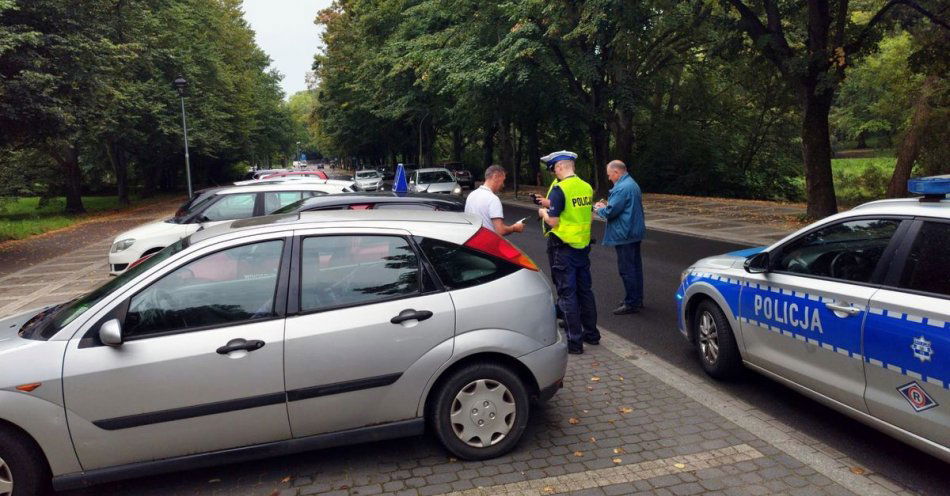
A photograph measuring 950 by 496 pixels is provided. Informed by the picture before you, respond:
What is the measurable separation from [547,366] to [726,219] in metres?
14.8

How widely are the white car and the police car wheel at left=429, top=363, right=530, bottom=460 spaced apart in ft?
20.6

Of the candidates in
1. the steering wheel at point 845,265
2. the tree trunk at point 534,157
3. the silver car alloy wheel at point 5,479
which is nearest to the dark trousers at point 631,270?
the steering wheel at point 845,265

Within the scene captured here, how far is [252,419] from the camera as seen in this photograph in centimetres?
350

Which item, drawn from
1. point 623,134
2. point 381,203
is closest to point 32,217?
point 623,134

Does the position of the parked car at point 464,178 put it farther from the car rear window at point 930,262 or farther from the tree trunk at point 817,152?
the car rear window at point 930,262

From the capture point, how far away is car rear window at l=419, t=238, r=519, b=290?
154 inches

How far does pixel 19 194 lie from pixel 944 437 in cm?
3017

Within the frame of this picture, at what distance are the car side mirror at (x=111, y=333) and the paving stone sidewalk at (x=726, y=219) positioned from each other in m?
12.2

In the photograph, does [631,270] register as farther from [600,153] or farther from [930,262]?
[600,153]

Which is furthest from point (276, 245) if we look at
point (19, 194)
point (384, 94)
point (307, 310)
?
point (384, 94)

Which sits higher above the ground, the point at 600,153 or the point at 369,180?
the point at 600,153

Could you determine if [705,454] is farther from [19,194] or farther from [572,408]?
[19,194]

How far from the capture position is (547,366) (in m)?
4.03

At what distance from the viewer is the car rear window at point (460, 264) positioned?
3.92m
